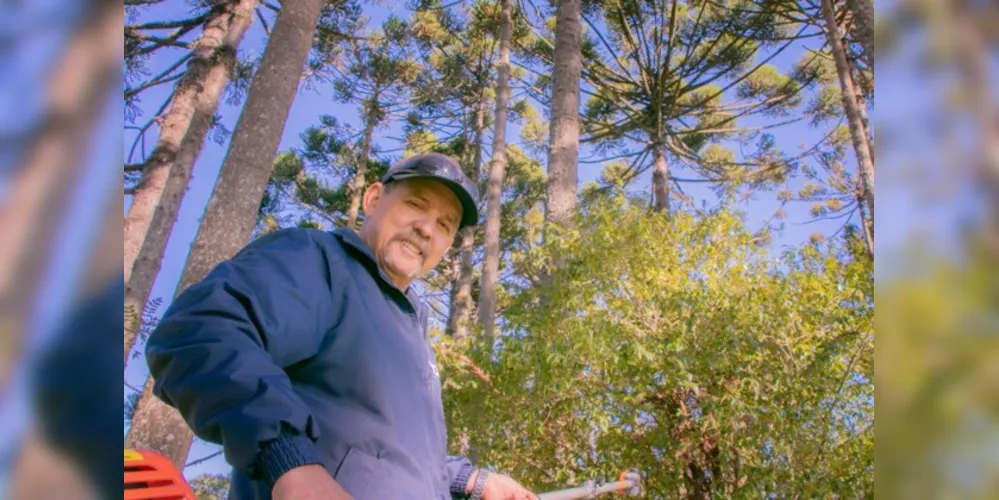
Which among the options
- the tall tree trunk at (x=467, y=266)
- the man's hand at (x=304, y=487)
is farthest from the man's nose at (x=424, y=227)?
the tall tree trunk at (x=467, y=266)

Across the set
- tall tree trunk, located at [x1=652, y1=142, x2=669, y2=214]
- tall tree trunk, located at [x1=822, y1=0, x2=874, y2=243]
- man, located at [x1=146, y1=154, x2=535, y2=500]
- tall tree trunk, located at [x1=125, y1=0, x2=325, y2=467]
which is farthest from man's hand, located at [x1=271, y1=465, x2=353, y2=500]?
tall tree trunk, located at [x1=652, y1=142, x2=669, y2=214]

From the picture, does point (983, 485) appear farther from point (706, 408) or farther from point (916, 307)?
point (706, 408)

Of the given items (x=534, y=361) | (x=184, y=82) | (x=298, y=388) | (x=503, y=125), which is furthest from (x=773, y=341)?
(x=503, y=125)

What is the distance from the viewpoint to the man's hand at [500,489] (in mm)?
1698

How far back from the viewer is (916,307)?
238mm

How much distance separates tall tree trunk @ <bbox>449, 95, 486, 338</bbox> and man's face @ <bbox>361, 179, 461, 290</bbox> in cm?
699

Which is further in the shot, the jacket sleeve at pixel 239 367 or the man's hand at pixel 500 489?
the man's hand at pixel 500 489

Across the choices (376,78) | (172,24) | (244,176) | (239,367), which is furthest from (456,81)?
(239,367)

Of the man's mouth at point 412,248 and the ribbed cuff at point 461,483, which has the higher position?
the man's mouth at point 412,248

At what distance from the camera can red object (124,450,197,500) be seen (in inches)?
50.1

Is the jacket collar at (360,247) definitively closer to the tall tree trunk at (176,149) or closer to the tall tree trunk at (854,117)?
the tall tree trunk at (176,149)

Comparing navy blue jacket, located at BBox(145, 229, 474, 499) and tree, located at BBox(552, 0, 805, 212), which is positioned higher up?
tree, located at BBox(552, 0, 805, 212)

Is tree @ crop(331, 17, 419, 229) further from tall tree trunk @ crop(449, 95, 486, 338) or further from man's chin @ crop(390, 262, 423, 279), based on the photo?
man's chin @ crop(390, 262, 423, 279)

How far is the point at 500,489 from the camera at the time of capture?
5.69 ft
